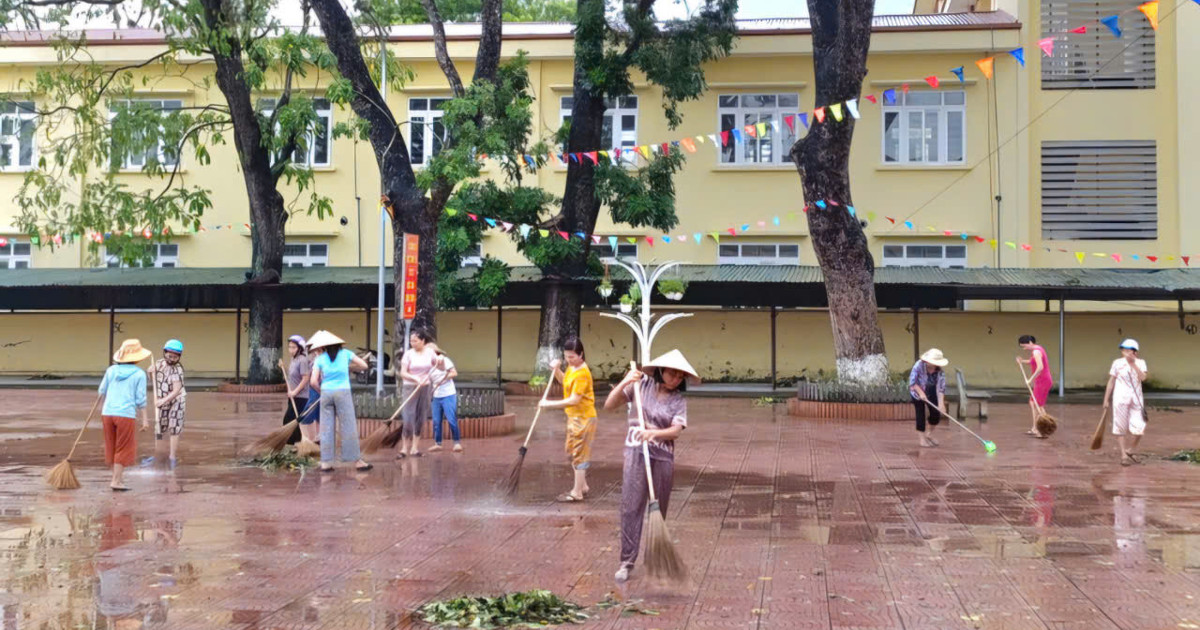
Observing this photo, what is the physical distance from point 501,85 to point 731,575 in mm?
13710

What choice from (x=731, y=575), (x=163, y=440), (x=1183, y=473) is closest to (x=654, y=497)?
(x=731, y=575)

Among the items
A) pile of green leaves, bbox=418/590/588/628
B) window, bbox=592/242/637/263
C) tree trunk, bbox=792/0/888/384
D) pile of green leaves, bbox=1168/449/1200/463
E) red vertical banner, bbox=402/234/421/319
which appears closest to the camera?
pile of green leaves, bbox=418/590/588/628

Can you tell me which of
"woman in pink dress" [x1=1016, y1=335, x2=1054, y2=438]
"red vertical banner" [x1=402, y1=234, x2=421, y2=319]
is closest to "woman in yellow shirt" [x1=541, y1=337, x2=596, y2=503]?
"red vertical banner" [x1=402, y1=234, x2=421, y2=319]

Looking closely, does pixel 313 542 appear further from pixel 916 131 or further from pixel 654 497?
pixel 916 131

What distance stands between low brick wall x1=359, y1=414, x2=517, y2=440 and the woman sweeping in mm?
1802

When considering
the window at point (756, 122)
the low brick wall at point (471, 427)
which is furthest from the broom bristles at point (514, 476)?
the window at point (756, 122)

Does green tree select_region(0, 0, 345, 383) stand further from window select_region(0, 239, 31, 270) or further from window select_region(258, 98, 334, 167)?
window select_region(0, 239, 31, 270)

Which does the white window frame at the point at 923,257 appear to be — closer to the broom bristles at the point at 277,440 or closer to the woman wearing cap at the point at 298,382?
the woman wearing cap at the point at 298,382

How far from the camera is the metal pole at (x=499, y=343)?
27141 mm

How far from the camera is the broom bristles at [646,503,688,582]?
6.75 metres

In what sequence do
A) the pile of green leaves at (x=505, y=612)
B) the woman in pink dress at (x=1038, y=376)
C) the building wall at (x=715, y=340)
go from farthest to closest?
the building wall at (x=715, y=340)
the woman in pink dress at (x=1038, y=376)
the pile of green leaves at (x=505, y=612)

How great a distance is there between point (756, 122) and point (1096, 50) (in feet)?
28.6

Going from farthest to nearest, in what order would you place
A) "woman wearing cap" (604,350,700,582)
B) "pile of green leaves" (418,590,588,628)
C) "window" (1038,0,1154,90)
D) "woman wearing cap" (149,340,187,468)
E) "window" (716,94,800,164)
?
"window" (716,94,800,164)
"window" (1038,0,1154,90)
"woman wearing cap" (149,340,187,468)
"woman wearing cap" (604,350,700,582)
"pile of green leaves" (418,590,588,628)

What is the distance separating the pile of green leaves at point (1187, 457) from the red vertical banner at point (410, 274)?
10.4 metres
